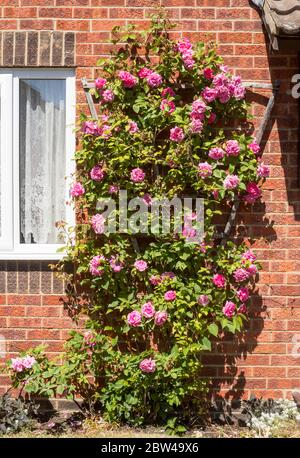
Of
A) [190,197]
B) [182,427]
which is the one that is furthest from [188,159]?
[182,427]

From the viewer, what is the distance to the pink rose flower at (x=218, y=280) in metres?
4.57

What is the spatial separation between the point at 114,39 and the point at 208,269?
6.02 feet

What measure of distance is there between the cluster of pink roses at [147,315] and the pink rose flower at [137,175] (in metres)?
0.88

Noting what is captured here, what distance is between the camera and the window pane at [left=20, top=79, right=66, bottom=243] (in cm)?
486

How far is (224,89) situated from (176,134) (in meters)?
0.48

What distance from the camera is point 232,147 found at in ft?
14.9

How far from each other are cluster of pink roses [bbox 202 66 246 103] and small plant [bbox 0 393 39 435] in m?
2.60

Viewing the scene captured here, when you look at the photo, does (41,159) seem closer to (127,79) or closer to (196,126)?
(127,79)

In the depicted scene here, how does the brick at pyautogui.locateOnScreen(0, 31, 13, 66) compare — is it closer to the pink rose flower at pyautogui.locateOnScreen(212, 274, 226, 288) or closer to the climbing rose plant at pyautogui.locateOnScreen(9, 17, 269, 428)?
the climbing rose plant at pyautogui.locateOnScreen(9, 17, 269, 428)

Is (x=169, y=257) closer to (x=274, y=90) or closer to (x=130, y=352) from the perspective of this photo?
(x=130, y=352)

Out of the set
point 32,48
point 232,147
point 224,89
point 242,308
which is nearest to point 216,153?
point 232,147

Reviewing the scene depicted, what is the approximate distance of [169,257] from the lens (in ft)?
15.0

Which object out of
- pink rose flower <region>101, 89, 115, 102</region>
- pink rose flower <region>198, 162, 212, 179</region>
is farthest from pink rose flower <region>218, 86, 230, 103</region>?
pink rose flower <region>101, 89, 115, 102</region>

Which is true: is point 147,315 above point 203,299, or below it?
below
